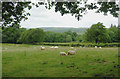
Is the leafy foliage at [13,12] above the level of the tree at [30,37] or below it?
above

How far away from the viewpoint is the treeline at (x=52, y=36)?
16078 millimetres

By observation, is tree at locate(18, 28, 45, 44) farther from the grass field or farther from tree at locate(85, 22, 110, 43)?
tree at locate(85, 22, 110, 43)

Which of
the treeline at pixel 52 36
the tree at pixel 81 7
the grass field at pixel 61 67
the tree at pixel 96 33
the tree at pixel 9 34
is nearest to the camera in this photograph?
the tree at pixel 81 7

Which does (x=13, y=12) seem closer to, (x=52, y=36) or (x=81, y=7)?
(x=81, y=7)

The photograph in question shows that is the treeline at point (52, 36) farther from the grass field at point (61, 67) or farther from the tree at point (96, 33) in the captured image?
the grass field at point (61, 67)

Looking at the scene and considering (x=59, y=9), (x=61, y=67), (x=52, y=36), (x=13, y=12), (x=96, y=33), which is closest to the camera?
(x=13, y=12)

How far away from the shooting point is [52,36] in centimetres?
2562

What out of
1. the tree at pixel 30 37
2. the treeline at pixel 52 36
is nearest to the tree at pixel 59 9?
the treeline at pixel 52 36

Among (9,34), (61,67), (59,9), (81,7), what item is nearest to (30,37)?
(9,34)

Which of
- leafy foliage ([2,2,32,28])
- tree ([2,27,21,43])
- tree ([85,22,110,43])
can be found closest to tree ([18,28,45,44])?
tree ([2,27,21,43])

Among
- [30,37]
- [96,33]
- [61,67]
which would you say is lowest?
[61,67]

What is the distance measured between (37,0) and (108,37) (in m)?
35.7

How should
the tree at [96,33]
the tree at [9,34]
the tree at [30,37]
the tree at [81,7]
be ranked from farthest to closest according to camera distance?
the tree at [96,33] < the tree at [30,37] < the tree at [9,34] < the tree at [81,7]

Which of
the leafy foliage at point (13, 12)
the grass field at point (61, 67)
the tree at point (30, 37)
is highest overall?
Answer: the leafy foliage at point (13, 12)
